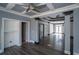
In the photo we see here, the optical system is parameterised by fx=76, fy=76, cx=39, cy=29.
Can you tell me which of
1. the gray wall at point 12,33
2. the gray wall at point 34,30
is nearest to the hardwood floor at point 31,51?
the gray wall at point 12,33

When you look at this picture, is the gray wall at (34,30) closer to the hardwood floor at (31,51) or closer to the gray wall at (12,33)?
the gray wall at (12,33)

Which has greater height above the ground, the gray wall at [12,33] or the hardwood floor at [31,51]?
the gray wall at [12,33]

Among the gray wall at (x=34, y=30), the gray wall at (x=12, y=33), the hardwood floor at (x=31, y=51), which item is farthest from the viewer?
the gray wall at (x=34, y=30)

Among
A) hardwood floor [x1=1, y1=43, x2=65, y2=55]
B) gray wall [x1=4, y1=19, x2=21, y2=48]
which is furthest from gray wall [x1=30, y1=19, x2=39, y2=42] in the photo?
hardwood floor [x1=1, y1=43, x2=65, y2=55]

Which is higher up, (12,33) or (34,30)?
(34,30)

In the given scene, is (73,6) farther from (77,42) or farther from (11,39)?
(11,39)

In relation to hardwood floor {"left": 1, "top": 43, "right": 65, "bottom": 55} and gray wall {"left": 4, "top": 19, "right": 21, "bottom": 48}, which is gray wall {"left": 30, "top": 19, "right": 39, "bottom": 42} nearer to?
gray wall {"left": 4, "top": 19, "right": 21, "bottom": 48}

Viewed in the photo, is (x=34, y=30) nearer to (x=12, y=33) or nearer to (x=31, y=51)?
(x=12, y=33)

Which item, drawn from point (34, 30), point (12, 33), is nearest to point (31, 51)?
point (12, 33)

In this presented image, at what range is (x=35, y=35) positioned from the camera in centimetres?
525

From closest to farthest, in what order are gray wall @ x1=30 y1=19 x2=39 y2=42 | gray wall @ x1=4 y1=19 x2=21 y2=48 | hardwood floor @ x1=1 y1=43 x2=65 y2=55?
1. hardwood floor @ x1=1 y1=43 x2=65 y2=55
2. gray wall @ x1=4 y1=19 x2=21 y2=48
3. gray wall @ x1=30 y1=19 x2=39 y2=42

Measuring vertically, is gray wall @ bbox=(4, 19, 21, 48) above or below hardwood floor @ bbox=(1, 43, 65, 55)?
above

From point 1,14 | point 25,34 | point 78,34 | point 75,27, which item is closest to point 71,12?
point 75,27
